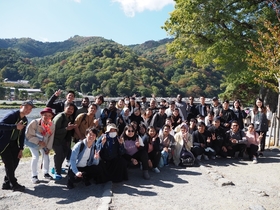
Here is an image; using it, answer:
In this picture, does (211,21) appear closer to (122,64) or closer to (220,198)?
(220,198)

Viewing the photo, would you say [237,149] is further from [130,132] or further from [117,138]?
[117,138]

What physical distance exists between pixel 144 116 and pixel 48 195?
393 cm

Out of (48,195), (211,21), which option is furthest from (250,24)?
(48,195)

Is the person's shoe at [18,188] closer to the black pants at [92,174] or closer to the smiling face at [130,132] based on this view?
the black pants at [92,174]

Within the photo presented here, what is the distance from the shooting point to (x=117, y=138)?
5332 mm

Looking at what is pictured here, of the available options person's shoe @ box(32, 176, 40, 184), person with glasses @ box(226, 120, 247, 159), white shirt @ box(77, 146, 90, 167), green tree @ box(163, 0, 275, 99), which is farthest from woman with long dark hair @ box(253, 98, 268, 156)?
person's shoe @ box(32, 176, 40, 184)

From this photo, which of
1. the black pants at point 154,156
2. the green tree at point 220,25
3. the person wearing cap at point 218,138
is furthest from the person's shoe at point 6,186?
the green tree at point 220,25

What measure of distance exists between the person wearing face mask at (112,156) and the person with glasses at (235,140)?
11.7 ft

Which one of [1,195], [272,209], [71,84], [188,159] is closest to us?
[272,209]

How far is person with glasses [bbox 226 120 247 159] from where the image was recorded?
718 cm

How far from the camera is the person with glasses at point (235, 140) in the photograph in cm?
718

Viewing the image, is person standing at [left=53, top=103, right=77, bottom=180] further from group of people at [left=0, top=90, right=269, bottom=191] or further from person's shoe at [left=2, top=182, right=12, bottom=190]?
person's shoe at [left=2, top=182, right=12, bottom=190]

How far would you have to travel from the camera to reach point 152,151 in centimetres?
590

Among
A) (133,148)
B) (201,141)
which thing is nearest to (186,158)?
(201,141)
